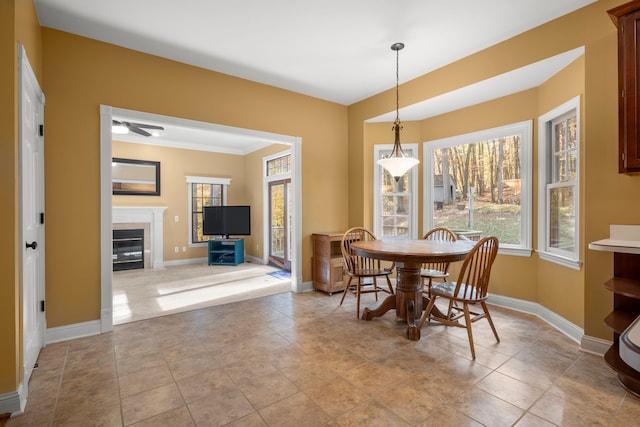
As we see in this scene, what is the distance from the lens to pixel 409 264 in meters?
3.10

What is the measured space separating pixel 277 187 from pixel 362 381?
5039 mm

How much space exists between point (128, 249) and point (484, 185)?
21.4 ft

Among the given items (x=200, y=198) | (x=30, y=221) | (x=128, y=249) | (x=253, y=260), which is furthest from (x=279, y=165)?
(x=30, y=221)

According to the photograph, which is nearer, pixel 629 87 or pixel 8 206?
pixel 8 206

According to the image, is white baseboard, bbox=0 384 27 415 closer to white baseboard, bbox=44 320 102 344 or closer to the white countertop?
white baseboard, bbox=44 320 102 344

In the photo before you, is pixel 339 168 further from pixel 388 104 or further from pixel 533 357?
pixel 533 357

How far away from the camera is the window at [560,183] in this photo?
9.87ft

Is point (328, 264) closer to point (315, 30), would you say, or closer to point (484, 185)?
point (484, 185)

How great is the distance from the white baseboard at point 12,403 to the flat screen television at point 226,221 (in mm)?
5137

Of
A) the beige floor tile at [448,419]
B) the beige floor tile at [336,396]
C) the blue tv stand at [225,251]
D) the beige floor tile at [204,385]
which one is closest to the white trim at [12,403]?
the beige floor tile at [204,385]

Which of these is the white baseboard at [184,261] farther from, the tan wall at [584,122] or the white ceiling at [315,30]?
the tan wall at [584,122]

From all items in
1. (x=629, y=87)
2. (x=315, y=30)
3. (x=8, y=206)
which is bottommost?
(x=8, y=206)

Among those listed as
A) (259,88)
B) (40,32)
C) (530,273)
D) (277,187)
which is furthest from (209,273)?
(530,273)

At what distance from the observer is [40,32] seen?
2.80 metres
